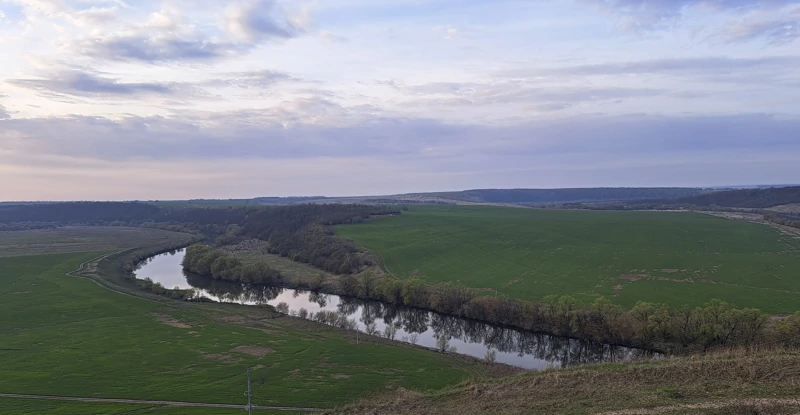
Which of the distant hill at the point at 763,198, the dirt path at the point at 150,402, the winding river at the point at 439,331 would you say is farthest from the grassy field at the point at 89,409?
the distant hill at the point at 763,198

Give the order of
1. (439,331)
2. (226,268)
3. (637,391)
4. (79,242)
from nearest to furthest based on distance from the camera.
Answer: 1. (637,391)
2. (439,331)
3. (226,268)
4. (79,242)

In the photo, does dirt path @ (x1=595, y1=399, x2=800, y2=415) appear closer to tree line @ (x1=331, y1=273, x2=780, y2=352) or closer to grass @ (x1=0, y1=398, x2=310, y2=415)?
grass @ (x1=0, y1=398, x2=310, y2=415)

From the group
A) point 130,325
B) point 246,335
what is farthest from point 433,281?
point 130,325

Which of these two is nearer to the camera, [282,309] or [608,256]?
[282,309]

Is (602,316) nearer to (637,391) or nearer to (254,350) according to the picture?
(637,391)

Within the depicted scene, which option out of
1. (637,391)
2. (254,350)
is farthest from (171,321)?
(637,391)

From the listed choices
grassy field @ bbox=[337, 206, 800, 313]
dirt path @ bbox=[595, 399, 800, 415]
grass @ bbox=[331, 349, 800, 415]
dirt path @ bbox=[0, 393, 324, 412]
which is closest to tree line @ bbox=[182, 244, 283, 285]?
grassy field @ bbox=[337, 206, 800, 313]
